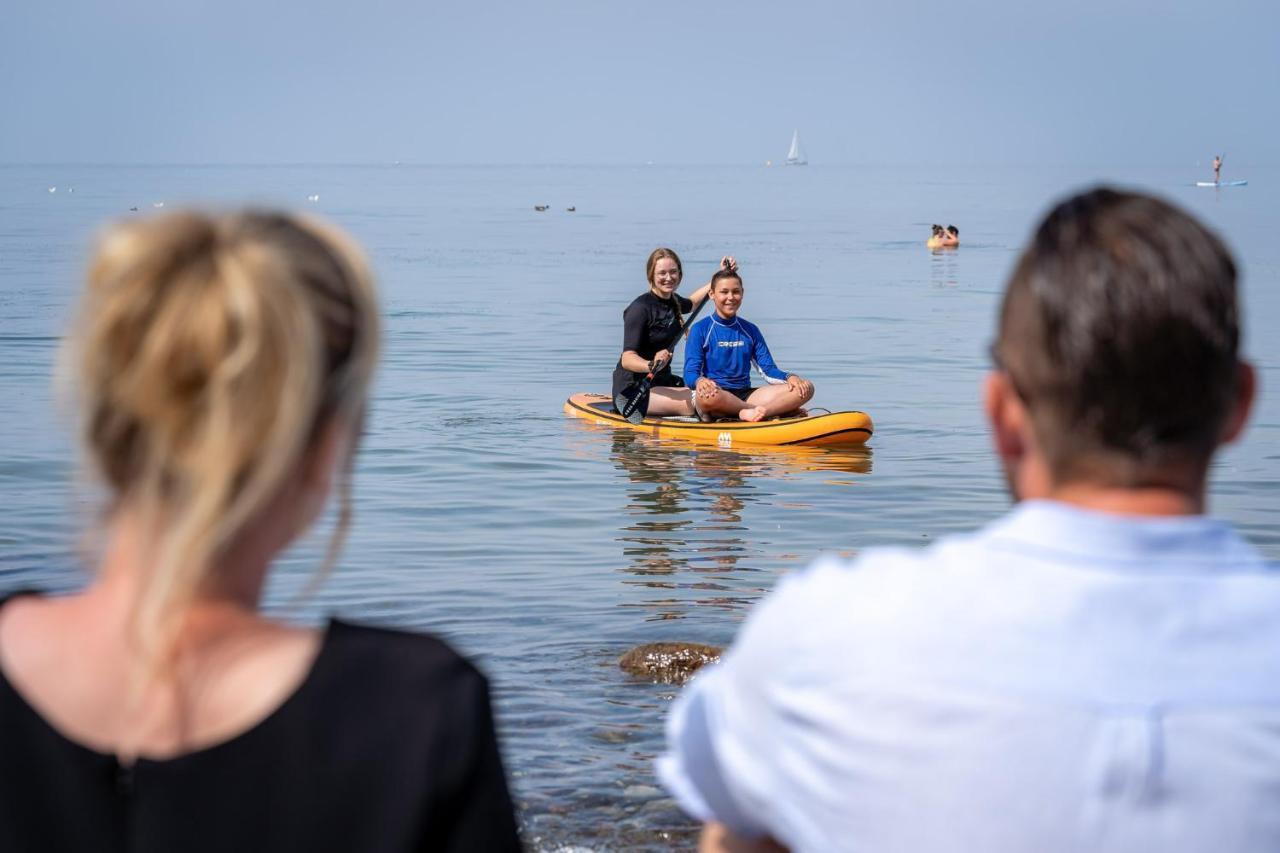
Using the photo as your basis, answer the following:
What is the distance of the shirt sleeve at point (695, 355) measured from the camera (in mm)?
13844

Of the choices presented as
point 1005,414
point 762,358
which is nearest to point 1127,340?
point 1005,414

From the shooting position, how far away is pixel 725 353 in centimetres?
1402

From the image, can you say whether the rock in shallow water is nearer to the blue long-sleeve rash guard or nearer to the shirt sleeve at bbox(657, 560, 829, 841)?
the shirt sleeve at bbox(657, 560, 829, 841)

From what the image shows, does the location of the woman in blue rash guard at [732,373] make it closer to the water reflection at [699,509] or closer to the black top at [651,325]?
the black top at [651,325]

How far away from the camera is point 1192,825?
1.56 meters

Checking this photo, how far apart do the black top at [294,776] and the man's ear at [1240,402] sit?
831mm

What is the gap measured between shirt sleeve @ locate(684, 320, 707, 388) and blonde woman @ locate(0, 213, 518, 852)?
12127 mm

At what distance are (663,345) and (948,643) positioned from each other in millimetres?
12792

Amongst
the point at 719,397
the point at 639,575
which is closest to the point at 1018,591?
the point at 639,575

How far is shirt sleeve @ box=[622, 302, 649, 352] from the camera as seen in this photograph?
1405 cm

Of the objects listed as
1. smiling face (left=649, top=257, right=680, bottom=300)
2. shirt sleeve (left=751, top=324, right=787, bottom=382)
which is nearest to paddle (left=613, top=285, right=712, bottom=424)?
smiling face (left=649, top=257, right=680, bottom=300)

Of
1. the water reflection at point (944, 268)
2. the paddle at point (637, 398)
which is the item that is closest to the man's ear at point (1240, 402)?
the paddle at point (637, 398)

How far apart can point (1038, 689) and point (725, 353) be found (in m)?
12.5

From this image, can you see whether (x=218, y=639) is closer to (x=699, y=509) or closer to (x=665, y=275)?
(x=699, y=509)
